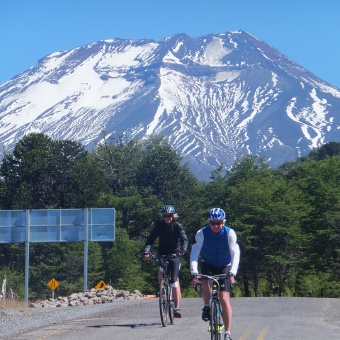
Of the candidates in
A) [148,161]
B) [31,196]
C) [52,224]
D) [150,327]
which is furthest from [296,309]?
[148,161]

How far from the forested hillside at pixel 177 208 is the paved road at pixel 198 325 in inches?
989

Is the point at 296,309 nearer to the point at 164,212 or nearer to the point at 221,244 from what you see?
the point at 164,212

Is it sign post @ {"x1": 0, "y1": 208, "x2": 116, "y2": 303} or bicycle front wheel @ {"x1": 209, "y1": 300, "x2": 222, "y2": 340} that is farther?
sign post @ {"x1": 0, "y1": 208, "x2": 116, "y2": 303}

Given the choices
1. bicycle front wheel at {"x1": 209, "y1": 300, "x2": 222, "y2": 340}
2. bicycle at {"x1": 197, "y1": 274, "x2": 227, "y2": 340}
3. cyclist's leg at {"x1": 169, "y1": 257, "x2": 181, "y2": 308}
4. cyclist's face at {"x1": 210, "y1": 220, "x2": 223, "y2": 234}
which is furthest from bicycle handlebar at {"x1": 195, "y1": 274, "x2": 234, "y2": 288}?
cyclist's leg at {"x1": 169, "y1": 257, "x2": 181, "y2": 308}

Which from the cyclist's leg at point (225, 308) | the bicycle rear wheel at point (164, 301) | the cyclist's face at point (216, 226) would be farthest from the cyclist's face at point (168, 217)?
the cyclist's leg at point (225, 308)

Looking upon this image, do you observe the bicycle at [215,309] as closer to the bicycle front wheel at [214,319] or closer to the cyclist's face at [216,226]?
the bicycle front wheel at [214,319]

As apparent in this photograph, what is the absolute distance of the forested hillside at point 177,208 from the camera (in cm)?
4884

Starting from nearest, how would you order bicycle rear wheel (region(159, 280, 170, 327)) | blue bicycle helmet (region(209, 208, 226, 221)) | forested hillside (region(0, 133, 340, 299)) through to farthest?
blue bicycle helmet (region(209, 208, 226, 221)) < bicycle rear wheel (region(159, 280, 170, 327)) < forested hillside (region(0, 133, 340, 299))

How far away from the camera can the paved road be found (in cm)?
1303

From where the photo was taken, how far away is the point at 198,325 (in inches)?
566

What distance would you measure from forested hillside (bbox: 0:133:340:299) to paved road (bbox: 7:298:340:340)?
25.1m

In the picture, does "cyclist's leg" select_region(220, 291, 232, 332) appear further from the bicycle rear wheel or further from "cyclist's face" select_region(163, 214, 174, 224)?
"cyclist's face" select_region(163, 214, 174, 224)

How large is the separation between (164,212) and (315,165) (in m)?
44.2

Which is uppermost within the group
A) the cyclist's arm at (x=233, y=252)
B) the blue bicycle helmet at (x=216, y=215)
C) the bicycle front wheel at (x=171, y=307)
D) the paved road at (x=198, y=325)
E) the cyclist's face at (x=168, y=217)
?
the cyclist's face at (x=168, y=217)
